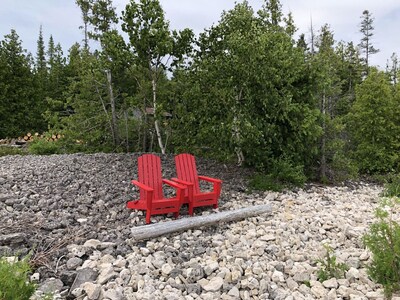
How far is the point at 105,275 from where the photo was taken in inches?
104

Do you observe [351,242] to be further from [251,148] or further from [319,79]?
[319,79]

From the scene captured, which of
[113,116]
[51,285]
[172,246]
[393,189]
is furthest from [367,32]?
[51,285]

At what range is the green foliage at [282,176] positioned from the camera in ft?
18.9

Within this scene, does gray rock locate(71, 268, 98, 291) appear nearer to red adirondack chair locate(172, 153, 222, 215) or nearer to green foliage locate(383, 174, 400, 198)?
red adirondack chair locate(172, 153, 222, 215)

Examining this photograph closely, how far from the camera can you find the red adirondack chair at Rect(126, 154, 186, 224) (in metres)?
3.67

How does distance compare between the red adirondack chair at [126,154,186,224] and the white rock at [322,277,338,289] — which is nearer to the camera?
the white rock at [322,277,338,289]

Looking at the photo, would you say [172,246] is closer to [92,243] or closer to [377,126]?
[92,243]

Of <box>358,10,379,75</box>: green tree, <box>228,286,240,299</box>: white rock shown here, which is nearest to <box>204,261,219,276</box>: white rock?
<box>228,286,240,299</box>: white rock

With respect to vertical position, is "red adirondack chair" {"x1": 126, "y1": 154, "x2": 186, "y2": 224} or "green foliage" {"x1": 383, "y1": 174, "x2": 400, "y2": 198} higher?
"red adirondack chair" {"x1": 126, "y1": 154, "x2": 186, "y2": 224}

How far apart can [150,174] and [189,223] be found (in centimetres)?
93

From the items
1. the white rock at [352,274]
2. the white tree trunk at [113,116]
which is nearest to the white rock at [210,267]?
the white rock at [352,274]

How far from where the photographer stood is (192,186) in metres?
3.96

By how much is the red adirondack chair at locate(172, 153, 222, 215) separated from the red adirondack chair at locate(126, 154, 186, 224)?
198 mm

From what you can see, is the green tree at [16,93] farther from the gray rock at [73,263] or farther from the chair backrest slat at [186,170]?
the gray rock at [73,263]
